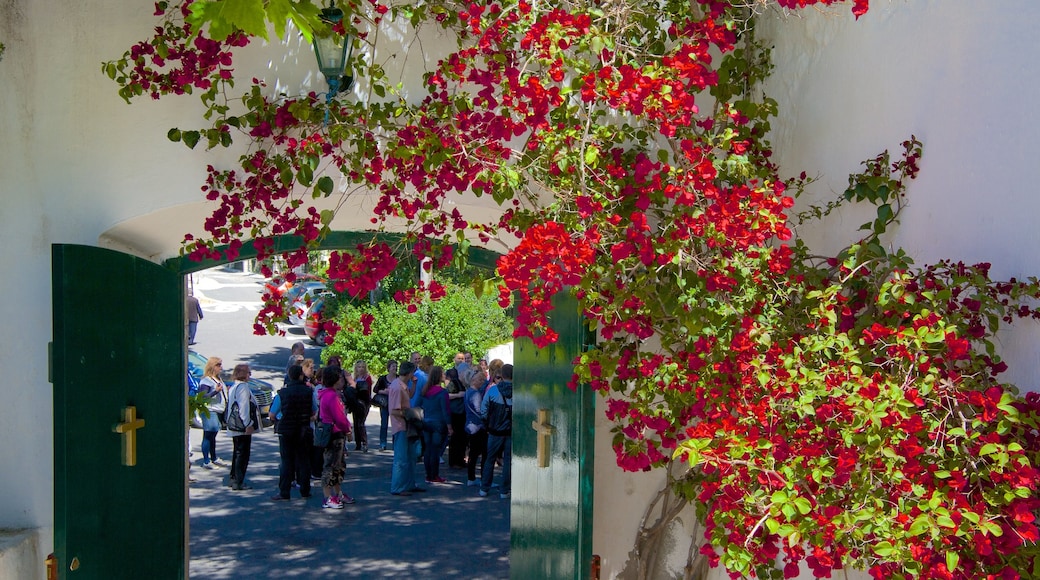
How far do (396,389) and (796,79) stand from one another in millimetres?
6329

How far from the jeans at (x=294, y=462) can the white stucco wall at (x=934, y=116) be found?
638cm

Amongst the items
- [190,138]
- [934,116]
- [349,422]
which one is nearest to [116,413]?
[190,138]

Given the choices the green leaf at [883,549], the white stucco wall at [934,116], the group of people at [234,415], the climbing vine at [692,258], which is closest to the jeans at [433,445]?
the group of people at [234,415]

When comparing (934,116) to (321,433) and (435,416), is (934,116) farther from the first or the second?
(435,416)

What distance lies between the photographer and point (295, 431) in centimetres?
953

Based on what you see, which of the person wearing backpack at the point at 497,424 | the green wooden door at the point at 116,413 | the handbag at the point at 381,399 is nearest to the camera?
the green wooden door at the point at 116,413

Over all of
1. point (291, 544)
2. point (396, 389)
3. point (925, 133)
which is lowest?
point (291, 544)

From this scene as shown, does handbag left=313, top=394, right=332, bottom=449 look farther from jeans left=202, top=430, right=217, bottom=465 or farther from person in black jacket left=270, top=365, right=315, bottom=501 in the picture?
jeans left=202, top=430, right=217, bottom=465

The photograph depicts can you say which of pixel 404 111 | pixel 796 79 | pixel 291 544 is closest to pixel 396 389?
pixel 291 544

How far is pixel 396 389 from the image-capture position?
9875 mm

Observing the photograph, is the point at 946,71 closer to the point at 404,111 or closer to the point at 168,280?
the point at 404,111

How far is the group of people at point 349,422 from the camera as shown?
9414 millimetres

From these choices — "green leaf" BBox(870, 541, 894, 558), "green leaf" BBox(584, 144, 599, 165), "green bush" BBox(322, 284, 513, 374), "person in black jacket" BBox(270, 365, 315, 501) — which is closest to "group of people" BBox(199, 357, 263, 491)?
"person in black jacket" BBox(270, 365, 315, 501)

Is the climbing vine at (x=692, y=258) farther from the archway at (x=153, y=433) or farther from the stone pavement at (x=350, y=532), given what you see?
the stone pavement at (x=350, y=532)
